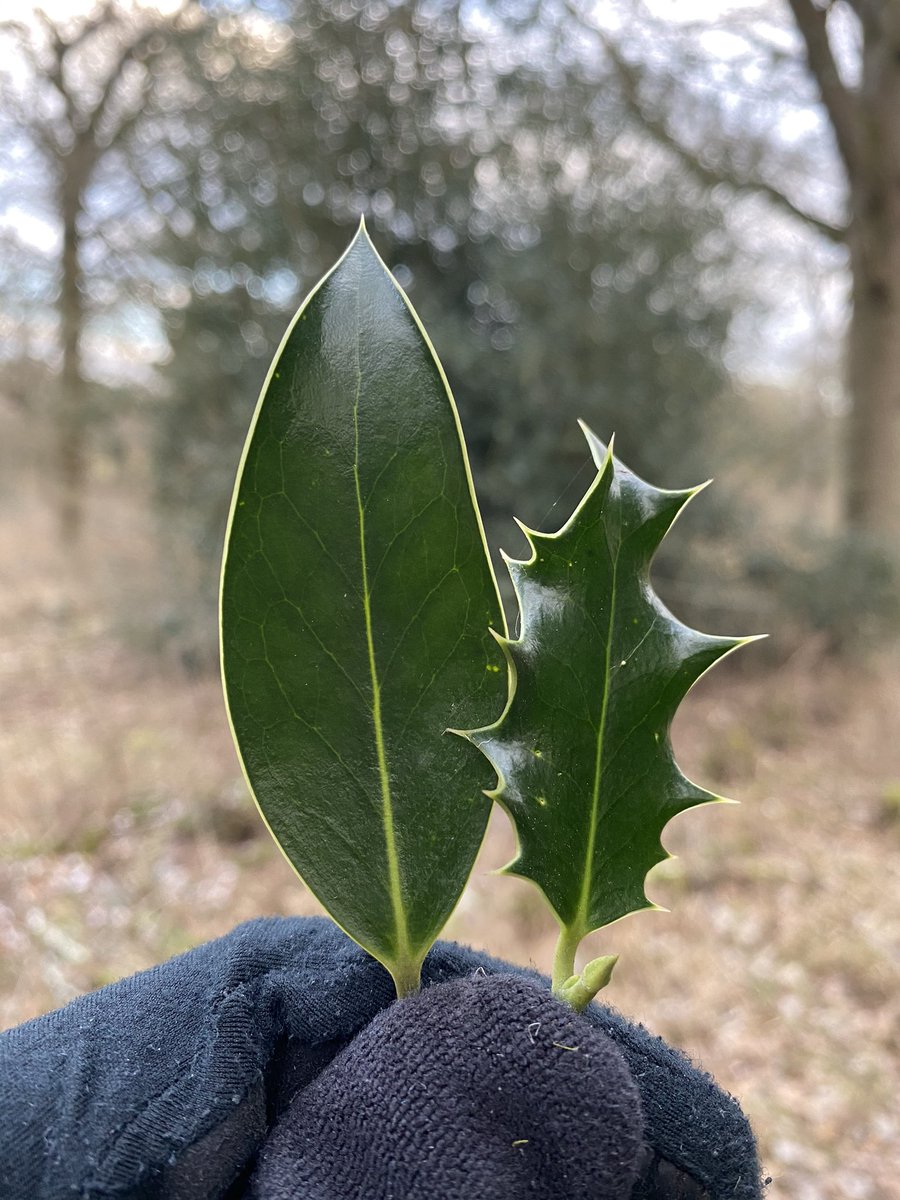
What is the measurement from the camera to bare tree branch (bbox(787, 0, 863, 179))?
4547 millimetres

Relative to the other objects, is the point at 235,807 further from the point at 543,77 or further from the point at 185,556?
the point at 543,77

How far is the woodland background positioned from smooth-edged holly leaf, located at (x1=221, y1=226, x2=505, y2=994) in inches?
71.9

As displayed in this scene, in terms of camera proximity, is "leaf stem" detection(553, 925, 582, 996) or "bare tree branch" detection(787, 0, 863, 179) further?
"bare tree branch" detection(787, 0, 863, 179)

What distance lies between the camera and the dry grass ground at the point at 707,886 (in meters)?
2.00

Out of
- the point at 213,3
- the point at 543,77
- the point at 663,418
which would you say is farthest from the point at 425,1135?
the point at 213,3

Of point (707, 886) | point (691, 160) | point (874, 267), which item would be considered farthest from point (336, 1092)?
point (874, 267)

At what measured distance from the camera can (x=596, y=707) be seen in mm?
537

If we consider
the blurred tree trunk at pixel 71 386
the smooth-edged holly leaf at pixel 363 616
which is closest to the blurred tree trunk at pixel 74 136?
the blurred tree trunk at pixel 71 386

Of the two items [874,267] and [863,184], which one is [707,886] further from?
[863,184]

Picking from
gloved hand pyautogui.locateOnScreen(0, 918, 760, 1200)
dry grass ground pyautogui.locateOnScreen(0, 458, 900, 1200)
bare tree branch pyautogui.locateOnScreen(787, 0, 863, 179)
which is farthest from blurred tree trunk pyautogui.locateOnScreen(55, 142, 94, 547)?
gloved hand pyautogui.locateOnScreen(0, 918, 760, 1200)

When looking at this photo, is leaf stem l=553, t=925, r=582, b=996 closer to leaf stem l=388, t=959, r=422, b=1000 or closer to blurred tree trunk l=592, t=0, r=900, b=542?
leaf stem l=388, t=959, r=422, b=1000

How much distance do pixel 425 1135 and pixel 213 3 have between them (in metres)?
5.22

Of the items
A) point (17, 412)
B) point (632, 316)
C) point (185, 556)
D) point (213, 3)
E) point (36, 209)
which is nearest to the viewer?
point (632, 316)

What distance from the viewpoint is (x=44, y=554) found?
25.8 feet
